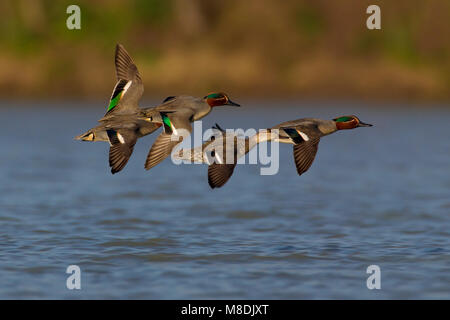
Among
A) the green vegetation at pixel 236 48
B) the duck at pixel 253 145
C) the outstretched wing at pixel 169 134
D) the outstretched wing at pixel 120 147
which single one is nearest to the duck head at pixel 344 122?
the duck at pixel 253 145

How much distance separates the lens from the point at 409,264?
10.3m

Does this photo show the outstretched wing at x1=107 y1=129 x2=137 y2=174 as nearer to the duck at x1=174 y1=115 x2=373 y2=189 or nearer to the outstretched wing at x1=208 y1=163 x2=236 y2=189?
the duck at x1=174 y1=115 x2=373 y2=189

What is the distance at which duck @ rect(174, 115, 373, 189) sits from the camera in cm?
776

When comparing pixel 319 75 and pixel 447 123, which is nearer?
pixel 447 123

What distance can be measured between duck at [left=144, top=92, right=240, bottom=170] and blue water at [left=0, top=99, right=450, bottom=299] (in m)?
1.98

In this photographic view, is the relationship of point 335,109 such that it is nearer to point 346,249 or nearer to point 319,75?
point 319,75

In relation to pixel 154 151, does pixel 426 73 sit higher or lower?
higher

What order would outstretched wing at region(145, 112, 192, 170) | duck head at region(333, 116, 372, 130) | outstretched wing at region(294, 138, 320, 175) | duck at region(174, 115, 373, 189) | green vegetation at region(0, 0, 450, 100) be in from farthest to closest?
1. green vegetation at region(0, 0, 450, 100)
2. duck head at region(333, 116, 372, 130)
3. outstretched wing at region(294, 138, 320, 175)
4. duck at region(174, 115, 373, 189)
5. outstretched wing at region(145, 112, 192, 170)

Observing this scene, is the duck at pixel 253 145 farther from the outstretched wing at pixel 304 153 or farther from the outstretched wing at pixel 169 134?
the outstretched wing at pixel 169 134

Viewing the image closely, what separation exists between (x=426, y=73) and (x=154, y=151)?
1254 inches

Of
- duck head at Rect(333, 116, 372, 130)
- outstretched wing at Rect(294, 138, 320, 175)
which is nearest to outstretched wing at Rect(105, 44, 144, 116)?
outstretched wing at Rect(294, 138, 320, 175)

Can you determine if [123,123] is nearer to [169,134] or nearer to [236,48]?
[169,134]

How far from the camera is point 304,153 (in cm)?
824
